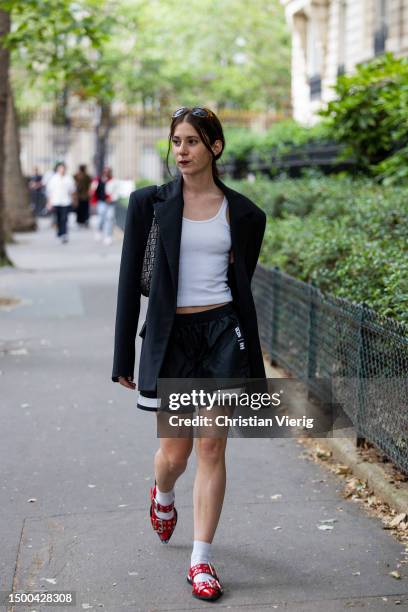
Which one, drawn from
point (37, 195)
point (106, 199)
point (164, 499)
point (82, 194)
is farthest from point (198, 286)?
point (37, 195)

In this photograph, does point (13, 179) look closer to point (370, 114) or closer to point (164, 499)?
point (370, 114)

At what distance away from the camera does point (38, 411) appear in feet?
26.2

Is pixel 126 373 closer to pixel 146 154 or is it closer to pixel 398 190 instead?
pixel 398 190

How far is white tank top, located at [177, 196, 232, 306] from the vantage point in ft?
14.5

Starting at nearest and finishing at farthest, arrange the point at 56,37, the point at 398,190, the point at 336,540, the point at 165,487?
the point at 165,487 < the point at 336,540 < the point at 398,190 < the point at 56,37

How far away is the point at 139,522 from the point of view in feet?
17.8

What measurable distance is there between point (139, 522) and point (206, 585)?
42.4 inches

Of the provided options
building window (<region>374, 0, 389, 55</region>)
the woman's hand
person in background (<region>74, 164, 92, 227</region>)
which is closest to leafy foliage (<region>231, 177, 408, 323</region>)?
the woman's hand

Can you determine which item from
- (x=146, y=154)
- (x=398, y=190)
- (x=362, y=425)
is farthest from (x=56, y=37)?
(x=146, y=154)

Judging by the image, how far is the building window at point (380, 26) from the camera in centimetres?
2911

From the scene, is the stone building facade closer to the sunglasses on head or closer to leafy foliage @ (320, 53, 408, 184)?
leafy foliage @ (320, 53, 408, 184)

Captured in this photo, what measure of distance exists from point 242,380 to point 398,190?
6743 millimetres

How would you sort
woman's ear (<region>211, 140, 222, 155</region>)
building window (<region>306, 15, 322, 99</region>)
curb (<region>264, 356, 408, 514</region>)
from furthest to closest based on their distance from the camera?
1. building window (<region>306, 15, 322, 99</region>)
2. curb (<region>264, 356, 408, 514</region>)
3. woman's ear (<region>211, 140, 222, 155</region>)

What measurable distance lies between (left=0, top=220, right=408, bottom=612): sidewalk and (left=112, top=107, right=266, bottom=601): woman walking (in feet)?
1.18
